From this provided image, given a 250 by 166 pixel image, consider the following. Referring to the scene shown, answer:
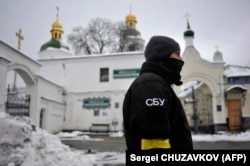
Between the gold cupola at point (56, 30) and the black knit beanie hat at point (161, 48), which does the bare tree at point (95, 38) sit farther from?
the black knit beanie hat at point (161, 48)

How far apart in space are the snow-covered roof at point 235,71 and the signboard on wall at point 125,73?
7506mm

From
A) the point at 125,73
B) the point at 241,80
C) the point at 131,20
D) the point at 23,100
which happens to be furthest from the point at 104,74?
the point at 131,20

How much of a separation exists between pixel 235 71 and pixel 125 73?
30.6 feet

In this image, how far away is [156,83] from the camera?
1.94 metres

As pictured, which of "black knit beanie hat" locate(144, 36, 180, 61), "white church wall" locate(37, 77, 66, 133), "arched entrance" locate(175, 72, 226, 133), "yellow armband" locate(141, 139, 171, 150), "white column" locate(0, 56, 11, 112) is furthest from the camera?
"arched entrance" locate(175, 72, 226, 133)

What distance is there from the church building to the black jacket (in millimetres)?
14787

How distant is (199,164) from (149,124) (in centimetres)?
48

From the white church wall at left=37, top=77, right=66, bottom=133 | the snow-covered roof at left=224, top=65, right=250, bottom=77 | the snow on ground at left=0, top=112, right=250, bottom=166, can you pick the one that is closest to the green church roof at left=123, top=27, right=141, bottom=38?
the white church wall at left=37, top=77, right=66, bottom=133

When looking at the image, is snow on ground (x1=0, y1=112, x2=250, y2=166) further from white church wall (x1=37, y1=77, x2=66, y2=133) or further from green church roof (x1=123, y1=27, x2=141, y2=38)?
green church roof (x1=123, y1=27, x2=141, y2=38)

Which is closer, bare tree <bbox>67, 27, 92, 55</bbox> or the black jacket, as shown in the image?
the black jacket

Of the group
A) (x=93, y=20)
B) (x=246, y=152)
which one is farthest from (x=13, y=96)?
(x=93, y=20)

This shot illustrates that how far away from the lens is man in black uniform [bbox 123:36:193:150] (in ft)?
5.82

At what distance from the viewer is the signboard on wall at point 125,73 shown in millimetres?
24130

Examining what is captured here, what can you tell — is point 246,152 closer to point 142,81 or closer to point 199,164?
point 199,164
